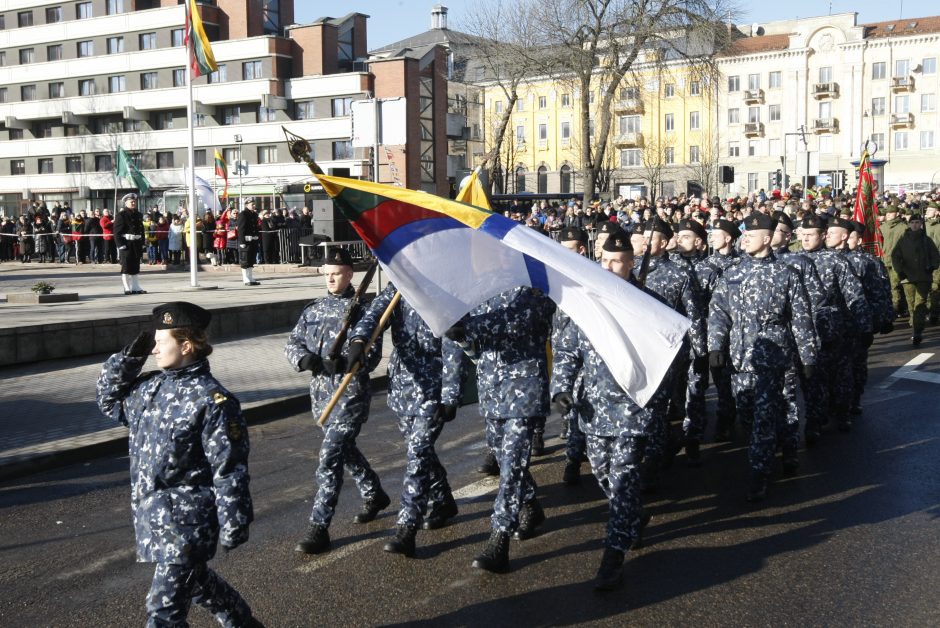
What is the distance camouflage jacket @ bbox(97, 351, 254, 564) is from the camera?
3928 mm

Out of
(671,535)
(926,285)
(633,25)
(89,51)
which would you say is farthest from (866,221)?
(89,51)

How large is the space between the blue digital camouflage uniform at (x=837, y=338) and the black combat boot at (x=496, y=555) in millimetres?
4183

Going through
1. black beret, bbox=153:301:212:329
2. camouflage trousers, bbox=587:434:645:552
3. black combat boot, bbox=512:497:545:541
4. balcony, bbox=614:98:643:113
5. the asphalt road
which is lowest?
the asphalt road

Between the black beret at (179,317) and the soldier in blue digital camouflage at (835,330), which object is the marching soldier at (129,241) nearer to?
the soldier in blue digital camouflage at (835,330)

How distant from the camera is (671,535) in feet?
20.4

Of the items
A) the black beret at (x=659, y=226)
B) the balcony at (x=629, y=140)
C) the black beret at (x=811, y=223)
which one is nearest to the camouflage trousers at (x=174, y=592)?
the black beret at (x=659, y=226)

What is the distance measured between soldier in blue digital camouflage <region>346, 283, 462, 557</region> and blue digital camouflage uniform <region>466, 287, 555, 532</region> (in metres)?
0.21

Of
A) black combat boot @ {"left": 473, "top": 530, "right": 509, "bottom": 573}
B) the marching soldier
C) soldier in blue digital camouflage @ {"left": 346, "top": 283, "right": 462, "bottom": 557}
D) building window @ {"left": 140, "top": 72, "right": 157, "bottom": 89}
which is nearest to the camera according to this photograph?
black combat boot @ {"left": 473, "top": 530, "right": 509, "bottom": 573}

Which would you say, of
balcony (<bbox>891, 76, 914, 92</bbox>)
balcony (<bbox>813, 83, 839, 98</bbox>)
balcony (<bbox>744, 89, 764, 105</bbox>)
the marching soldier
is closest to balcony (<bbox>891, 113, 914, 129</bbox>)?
balcony (<bbox>891, 76, 914, 92</bbox>)

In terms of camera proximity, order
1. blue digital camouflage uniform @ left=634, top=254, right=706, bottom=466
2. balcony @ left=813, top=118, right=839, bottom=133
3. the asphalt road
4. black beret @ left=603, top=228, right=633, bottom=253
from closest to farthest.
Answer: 1. the asphalt road
2. black beret @ left=603, top=228, right=633, bottom=253
3. blue digital camouflage uniform @ left=634, top=254, right=706, bottom=466
4. balcony @ left=813, top=118, right=839, bottom=133

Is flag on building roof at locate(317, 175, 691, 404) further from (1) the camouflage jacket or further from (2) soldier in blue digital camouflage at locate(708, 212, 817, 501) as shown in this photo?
(2) soldier in blue digital camouflage at locate(708, 212, 817, 501)

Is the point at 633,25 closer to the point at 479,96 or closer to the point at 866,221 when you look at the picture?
the point at 866,221

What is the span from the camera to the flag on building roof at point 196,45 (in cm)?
2023

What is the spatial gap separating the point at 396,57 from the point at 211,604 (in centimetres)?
5366
